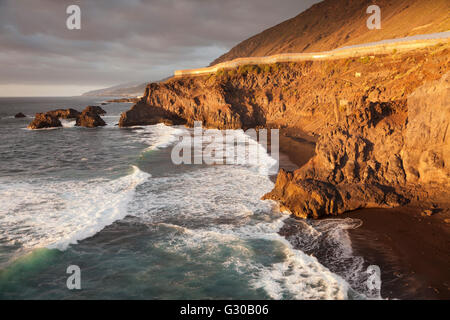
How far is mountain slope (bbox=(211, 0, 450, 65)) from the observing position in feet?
194

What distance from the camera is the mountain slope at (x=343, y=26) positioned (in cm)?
5925

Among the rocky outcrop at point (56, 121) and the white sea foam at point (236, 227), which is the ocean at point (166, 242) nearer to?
the white sea foam at point (236, 227)

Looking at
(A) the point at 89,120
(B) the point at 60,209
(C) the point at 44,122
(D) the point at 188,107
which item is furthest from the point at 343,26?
(B) the point at 60,209

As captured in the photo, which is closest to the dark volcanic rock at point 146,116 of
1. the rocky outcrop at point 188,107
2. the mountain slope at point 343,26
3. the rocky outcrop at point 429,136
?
the rocky outcrop at point 188,107

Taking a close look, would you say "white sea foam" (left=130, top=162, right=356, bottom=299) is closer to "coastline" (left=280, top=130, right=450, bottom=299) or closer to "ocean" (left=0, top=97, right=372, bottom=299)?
"ocean" (left=0, top=97, right=372, bottom=299)

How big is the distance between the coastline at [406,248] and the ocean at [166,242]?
72 cm

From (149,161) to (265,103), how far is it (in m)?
28.5

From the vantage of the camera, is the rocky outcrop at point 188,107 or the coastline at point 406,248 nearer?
the coastline at point 406,248

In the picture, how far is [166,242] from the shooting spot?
43.9ft
